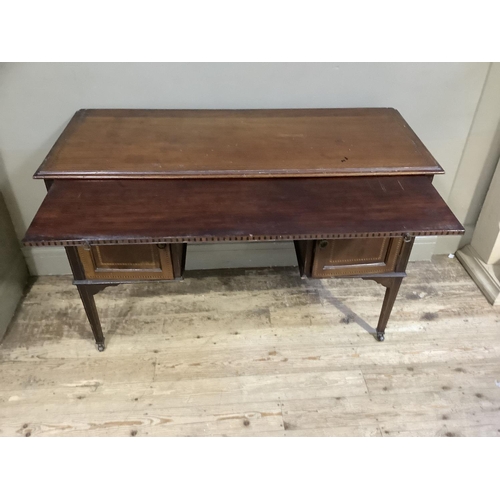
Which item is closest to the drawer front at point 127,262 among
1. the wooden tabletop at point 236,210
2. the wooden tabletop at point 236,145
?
the wooden tabletop at point 236,210

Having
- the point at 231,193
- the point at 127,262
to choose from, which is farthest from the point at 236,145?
the point at 127,262

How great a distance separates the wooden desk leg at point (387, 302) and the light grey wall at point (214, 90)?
2.34 ft

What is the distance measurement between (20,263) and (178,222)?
1137mm

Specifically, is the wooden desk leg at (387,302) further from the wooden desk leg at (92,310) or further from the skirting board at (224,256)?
the wooden desk leg at (92,310)

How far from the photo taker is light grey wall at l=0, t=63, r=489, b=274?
5.49 feet

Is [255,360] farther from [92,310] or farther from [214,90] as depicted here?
[214,90]

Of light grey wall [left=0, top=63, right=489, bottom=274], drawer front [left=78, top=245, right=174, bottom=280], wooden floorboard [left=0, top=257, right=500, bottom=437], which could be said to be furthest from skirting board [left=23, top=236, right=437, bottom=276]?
drawer front [left=78, top=245, right=174, bottom=280]

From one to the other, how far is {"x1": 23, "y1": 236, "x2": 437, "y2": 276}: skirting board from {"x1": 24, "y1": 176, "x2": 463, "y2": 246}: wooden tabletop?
71cm

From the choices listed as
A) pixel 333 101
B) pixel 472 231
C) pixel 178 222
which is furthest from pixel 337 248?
pixel 472 231

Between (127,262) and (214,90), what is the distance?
0.77 meters

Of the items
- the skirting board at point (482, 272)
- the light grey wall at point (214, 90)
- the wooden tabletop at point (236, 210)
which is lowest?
the skirting board at point (482, 272)

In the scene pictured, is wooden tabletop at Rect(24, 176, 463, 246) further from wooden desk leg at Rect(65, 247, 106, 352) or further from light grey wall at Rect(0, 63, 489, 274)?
light grey wall at Rect(0, 63, 489, 274)

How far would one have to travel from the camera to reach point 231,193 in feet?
4.60

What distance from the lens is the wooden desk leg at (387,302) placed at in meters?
1.63
